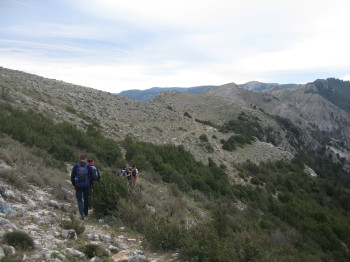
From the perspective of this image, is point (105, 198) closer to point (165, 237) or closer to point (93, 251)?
point (165, 237)

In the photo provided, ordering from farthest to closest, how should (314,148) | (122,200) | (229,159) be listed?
(314,148), (229,159), (122,200)

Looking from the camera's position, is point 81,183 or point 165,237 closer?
point 165,237

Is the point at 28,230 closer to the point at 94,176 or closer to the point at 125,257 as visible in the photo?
the point at 125,257

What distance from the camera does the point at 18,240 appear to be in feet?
15.4

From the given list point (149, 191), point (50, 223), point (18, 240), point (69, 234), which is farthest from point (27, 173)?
point (149, 191)

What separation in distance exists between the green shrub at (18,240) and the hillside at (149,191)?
0.29ft

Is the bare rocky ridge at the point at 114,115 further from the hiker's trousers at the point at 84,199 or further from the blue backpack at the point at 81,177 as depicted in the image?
the hiker's trousers at the point at 84,199

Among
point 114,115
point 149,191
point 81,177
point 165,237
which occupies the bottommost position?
point 149,191

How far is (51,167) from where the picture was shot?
→ 34.9ft

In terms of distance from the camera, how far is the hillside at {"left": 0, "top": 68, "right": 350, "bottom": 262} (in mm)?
5945

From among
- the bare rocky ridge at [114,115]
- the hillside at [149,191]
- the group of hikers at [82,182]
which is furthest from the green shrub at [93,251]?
the bare rocky ridge at [114,115]

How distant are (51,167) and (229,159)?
66.5ft

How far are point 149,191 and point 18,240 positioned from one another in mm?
7067

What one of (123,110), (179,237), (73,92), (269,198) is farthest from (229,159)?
(179,237)
